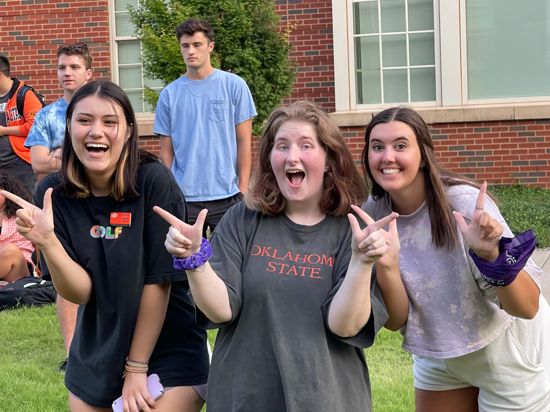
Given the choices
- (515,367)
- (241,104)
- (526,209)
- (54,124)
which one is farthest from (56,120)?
(526,209)

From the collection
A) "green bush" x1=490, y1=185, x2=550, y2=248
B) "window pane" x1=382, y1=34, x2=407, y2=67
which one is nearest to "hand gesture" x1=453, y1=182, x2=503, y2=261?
"green bush" x1=490, y1=185, x2=550, y2=248

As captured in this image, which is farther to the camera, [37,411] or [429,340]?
[37,411]

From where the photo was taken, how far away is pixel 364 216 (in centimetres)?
294

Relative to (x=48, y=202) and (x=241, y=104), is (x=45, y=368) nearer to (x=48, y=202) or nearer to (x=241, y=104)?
(x=241, y=104)

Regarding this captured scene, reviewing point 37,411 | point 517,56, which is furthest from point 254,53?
point 37,411

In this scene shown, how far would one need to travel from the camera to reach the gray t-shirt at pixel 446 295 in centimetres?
329

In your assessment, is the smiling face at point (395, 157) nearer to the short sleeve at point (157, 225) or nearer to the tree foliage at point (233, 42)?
the short sleeve at point (157, 225)

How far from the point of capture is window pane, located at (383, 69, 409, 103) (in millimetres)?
12695

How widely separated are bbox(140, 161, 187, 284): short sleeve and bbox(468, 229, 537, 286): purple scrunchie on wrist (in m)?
1.17

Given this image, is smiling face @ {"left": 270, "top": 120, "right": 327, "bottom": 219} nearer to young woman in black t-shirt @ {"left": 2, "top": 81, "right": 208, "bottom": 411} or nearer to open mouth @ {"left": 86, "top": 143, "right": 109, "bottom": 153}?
young woman in black t-shirt @ {"left": 2, "top": 81, "right": 208, "bottom": 411}

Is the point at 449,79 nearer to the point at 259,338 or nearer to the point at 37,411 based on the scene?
the point at 37,411

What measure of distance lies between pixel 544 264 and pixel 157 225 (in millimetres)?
5543

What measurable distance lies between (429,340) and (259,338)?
2.34 ft

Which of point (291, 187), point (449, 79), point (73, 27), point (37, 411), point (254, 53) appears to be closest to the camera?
point (291, 187)
